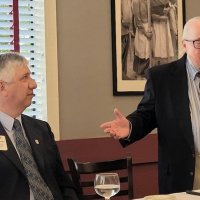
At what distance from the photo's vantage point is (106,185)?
6.48 ft

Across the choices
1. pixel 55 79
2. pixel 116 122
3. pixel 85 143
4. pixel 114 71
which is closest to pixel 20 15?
pixel 55 79

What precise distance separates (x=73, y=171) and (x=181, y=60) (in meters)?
0.99

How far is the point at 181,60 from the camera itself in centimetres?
286

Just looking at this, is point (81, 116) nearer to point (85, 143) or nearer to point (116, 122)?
point (85, 143)

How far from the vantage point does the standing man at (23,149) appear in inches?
91.0

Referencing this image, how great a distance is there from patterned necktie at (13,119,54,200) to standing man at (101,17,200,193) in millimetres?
515

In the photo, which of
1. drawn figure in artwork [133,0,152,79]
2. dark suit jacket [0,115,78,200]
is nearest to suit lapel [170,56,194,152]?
dark suit jacket [0,115,78,200]

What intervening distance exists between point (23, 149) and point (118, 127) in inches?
22.7

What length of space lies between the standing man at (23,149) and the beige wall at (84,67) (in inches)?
41.0

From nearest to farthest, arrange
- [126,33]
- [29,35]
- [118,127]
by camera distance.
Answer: [118,127] < [29,35] < [126,33]

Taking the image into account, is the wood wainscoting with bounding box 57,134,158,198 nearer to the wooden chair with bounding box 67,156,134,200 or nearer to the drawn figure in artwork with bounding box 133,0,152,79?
the drawn figure in artwork with bounding box 133,0,152,79

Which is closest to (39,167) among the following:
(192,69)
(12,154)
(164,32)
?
(12,154)

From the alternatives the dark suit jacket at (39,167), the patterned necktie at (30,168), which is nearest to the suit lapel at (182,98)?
the dark suit jacket at (39,167)

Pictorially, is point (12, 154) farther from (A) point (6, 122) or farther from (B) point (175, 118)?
(B) point (175, 118)
